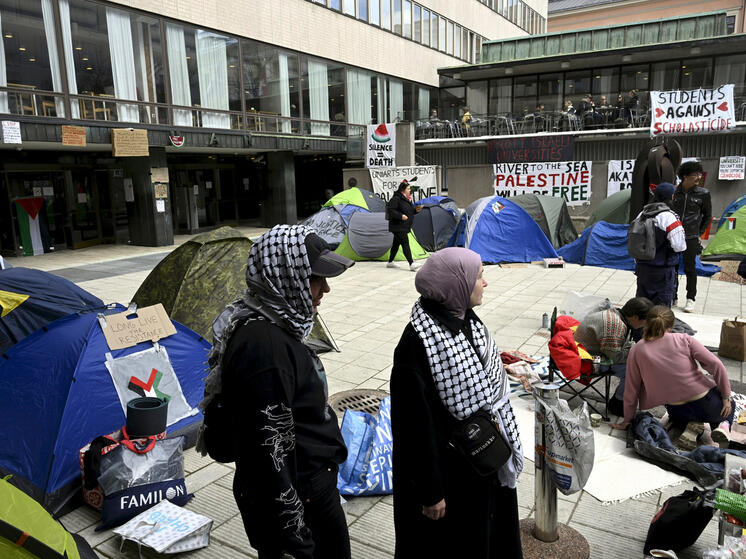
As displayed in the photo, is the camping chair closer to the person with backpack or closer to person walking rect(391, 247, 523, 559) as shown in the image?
the person with backpack

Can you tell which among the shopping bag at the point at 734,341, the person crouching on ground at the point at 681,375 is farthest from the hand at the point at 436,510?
the shopping bag at the point at 734,341

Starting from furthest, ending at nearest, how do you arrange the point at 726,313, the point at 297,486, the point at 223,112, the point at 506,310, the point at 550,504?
the point at 223,112, the point at 506,310, the point at 726,313, the point at 550,504, the point at 297,486

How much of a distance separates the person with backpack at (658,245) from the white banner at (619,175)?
9.22m

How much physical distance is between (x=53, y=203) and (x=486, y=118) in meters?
18.0

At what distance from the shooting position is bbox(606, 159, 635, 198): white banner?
14.8m

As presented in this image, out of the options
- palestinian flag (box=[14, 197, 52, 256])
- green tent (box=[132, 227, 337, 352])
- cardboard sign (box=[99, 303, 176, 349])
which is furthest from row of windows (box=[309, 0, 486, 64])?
cardboard sign (box=[99, 303, 176, 349])

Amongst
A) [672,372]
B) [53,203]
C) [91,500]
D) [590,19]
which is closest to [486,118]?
[53,203]

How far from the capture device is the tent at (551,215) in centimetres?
1366

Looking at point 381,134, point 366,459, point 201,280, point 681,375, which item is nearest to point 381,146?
point 381,134

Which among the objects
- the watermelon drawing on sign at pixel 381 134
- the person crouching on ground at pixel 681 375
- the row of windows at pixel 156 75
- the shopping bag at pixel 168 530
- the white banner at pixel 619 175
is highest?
the row of windows at pixel 156 75

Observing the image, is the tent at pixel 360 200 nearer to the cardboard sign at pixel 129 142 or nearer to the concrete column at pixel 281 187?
the cardboard sign at pixel 129 142

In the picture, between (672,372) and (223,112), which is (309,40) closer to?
(223,112)

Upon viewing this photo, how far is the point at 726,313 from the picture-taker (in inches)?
320

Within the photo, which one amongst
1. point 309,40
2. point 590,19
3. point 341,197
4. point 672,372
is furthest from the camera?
point 590,19
